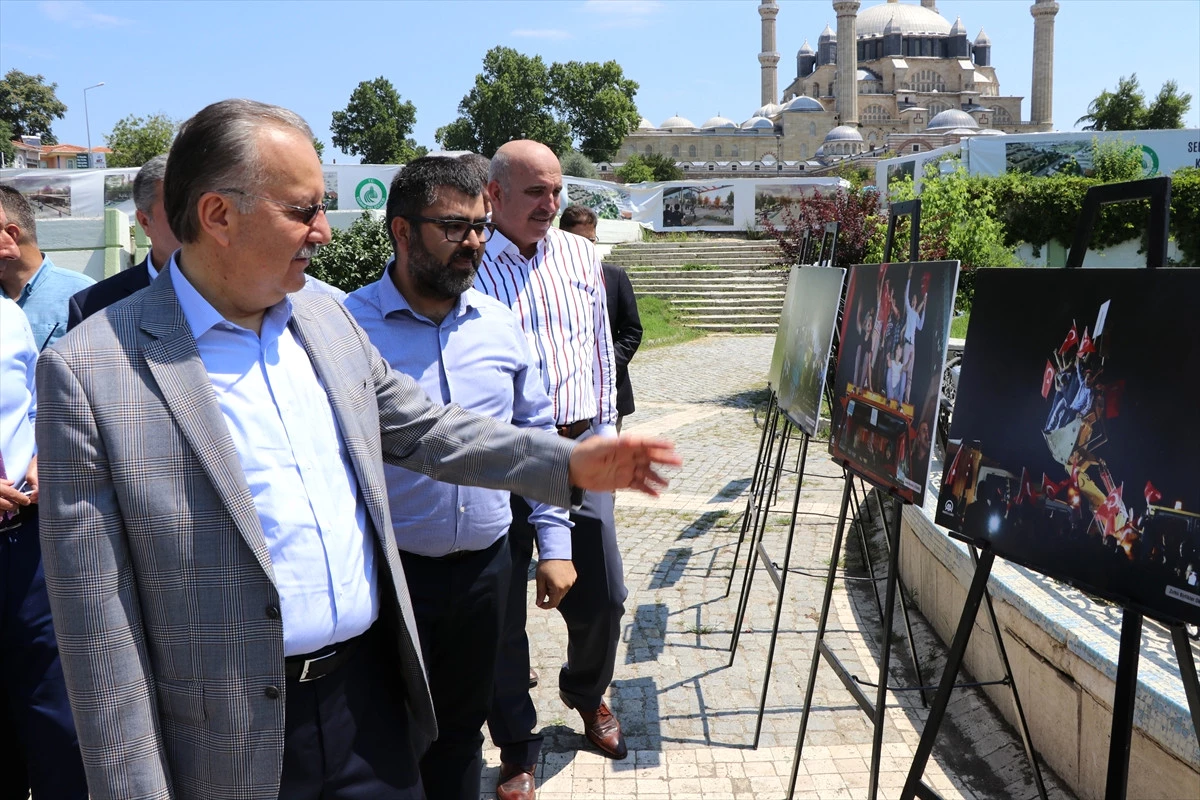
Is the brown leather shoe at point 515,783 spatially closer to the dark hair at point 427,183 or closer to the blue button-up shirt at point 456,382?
the blue button-up shirt at point 456,382

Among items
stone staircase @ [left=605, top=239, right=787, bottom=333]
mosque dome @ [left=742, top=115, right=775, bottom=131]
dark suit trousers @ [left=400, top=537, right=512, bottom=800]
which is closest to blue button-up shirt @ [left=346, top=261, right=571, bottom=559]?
dark suit trousers @ [left=400, top=537, right=512, bottom=800]

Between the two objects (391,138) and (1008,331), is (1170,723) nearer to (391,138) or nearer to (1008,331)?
(1008,331)

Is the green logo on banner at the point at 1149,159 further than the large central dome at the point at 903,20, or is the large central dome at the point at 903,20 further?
the large central dome at the point at 903,20

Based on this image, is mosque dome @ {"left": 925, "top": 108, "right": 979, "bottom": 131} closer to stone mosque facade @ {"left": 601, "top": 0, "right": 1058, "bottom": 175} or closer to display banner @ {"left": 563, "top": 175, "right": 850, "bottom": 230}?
stone mosque facade @ {"left": 601, "top": 0, "right": 1058, "bottom": 175}

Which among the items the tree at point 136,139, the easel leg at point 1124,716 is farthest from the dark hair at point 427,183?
the tree at point 136,139

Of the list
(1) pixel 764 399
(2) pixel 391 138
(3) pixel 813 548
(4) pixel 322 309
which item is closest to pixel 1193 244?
(1) pixel 764 399

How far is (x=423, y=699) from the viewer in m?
2.15

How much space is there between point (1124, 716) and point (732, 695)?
2.51 m

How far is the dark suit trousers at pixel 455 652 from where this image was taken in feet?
9.28

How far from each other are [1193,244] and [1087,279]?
27098 millimetres

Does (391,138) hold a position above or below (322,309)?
above

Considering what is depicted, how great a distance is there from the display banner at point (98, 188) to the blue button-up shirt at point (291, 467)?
71.0 feet

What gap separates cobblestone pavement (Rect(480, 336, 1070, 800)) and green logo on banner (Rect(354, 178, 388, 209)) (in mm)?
21505

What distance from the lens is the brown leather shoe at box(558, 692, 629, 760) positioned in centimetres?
396
